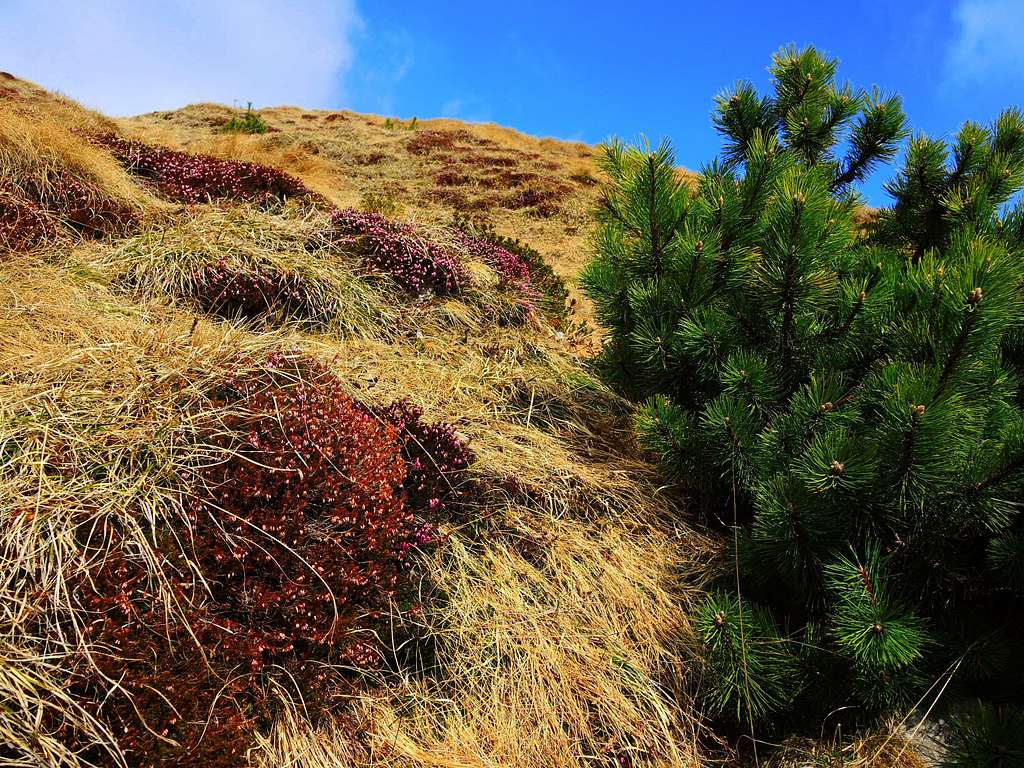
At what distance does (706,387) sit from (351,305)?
260 cm

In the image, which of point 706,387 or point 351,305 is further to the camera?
point 351,305

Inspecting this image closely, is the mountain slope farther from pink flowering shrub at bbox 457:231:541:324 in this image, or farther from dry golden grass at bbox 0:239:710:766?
pink flowering shrub at bbox 457:231:541:324

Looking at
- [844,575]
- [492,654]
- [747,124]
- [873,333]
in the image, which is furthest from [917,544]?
[747,124]

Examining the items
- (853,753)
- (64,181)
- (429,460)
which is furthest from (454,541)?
(64,181)

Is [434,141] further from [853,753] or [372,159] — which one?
[853,753]

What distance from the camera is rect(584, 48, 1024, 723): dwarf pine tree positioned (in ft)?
6.68

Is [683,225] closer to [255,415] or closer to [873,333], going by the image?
[873,333]

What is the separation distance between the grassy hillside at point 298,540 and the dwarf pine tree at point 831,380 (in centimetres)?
38

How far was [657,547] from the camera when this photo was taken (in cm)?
310

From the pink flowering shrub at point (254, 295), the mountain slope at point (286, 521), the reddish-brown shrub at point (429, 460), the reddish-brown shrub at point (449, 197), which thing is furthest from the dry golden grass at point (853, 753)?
the reddish-brown shrub at point (449, 197)

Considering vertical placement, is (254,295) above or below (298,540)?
above

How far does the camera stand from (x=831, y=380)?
7.66ft

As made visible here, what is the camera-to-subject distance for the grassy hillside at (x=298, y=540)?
5.89 ft

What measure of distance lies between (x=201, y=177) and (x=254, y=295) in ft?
8.27
